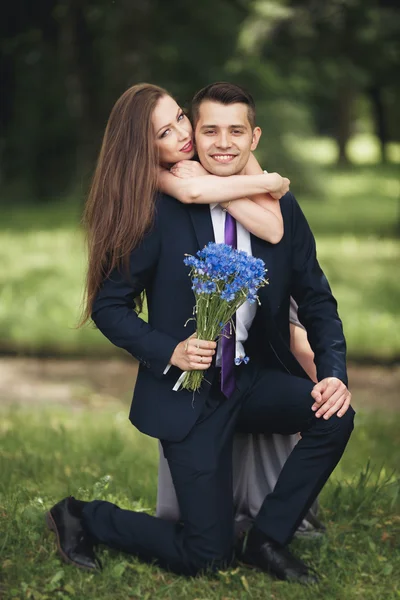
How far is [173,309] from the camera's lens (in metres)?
3.76

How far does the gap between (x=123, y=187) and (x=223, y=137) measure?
0.42 meters

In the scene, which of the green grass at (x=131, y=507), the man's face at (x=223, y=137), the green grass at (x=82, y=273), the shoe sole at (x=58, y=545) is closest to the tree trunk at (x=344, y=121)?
the green grass at (x=82, y=273)

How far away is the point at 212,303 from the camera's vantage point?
11.2 ft

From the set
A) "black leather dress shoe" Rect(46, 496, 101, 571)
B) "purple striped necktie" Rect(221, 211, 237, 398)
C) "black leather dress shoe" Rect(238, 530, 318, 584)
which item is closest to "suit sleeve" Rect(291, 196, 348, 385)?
"purple striped necktie" Rect(221, 211, 237, 398)

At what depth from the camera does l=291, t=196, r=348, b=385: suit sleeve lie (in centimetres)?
381

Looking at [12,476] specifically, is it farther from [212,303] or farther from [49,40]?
[49,40]

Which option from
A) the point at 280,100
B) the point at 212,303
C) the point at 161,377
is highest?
the point at 280,100

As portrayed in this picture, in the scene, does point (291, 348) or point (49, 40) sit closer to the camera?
point (291, 348)

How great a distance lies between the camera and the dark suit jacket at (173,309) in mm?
3682

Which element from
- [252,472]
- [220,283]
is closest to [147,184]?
[220,283]

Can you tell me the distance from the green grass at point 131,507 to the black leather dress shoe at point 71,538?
0.13 feet

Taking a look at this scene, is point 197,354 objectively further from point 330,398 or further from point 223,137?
point 223,137

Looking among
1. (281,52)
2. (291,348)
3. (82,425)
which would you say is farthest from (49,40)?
(291,348)

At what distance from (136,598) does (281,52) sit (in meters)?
25.1
